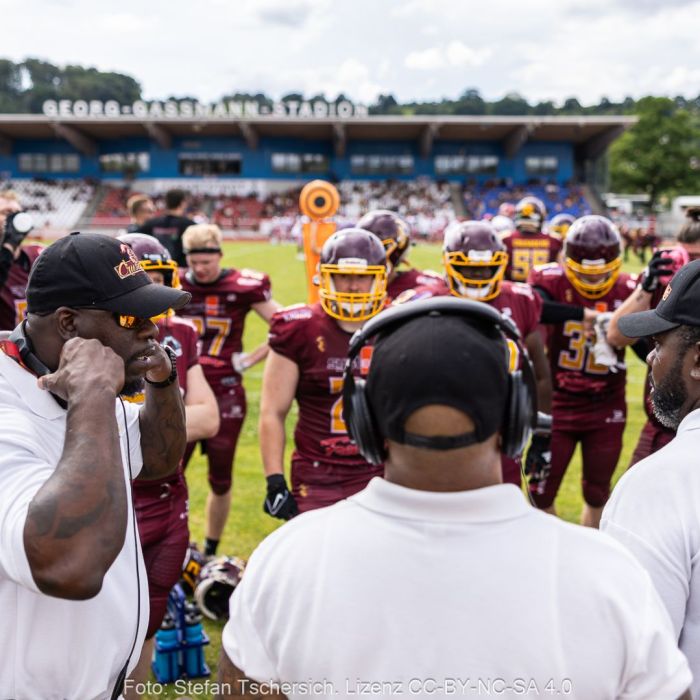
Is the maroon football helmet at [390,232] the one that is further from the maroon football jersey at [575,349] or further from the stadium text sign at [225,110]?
the stadium text sign at [225,110]

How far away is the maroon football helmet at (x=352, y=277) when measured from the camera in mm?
4043

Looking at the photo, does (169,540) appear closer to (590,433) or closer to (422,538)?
(422,538)

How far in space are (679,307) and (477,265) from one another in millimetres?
2471

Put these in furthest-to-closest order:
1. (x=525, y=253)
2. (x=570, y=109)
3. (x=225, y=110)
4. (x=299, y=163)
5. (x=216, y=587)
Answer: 1. (x=570, y=109)
2. (x=299, y=163)
3. (x=225, y=110)
4. (x=525, y=253)
5. (x=216, y=587)

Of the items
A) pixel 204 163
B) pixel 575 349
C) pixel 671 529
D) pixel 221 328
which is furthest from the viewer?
pixel 204 163

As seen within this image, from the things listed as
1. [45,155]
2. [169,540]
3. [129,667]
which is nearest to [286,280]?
[169,540]

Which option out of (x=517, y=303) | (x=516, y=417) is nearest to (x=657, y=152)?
(x=517, y=303)

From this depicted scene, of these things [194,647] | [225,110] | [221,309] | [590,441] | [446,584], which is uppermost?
[225,110]

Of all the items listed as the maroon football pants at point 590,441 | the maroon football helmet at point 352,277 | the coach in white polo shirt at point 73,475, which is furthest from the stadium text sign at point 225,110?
the coach in white polo shirt at point 73,475

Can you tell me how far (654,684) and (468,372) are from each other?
0.65 meters

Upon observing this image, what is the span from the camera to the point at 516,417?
153 cm

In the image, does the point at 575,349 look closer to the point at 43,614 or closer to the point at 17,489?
the point at 43,614

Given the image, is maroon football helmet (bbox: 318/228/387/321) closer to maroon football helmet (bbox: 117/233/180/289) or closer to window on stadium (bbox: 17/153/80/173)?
maroon football helmet (bbox: 117/233/180/289)

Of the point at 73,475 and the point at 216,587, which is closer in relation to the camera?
the point at 73,475
